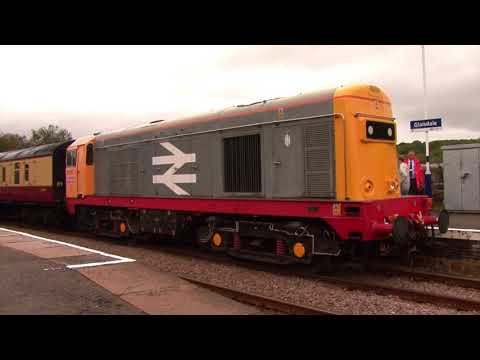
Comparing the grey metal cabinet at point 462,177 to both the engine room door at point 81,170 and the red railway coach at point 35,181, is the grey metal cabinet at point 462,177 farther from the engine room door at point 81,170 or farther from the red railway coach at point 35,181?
the red railway coach at point 35,181

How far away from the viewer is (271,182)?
28.5 feet

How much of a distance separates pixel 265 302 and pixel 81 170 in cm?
934

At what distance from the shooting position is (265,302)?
6.51m

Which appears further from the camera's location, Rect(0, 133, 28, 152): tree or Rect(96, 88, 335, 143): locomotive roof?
Rect(0, 133, 28, 152): tree

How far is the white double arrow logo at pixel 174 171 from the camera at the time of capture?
1046 cm

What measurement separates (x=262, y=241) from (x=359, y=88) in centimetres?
353

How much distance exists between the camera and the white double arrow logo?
1046 centimetres

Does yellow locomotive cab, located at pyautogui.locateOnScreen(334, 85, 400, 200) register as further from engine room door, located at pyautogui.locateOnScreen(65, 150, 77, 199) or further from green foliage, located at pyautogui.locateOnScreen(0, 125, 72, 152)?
green foliage, located at pyautogui.locateOnScreen(0, 125, 72, 152)

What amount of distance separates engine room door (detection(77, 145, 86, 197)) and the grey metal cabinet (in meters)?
11.4

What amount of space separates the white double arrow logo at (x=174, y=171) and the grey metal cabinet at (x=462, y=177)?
8663 millimetres

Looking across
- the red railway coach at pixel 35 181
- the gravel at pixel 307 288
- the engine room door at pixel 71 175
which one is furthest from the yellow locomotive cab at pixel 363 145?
the red railway coach at pixel 35 181

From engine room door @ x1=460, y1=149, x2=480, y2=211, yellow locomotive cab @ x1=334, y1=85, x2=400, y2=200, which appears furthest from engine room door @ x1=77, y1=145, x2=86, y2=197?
engine room door @ x1=460, y1=149, x2=480, y2=211

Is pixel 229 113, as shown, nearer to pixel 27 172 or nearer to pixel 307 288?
pixel 307 288

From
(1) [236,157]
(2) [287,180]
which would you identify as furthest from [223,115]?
(2) [287,180]
